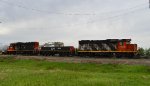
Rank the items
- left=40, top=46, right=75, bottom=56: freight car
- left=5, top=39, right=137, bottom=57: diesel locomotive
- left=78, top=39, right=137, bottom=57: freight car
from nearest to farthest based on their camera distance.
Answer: left=78, top=39, right=137, bottom=57: freight car < left=5, top=39, right=137, bottom=57: diesel locomotive < left=40, top=46, right=75, bottom=56: freight car

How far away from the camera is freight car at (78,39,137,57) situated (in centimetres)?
6235

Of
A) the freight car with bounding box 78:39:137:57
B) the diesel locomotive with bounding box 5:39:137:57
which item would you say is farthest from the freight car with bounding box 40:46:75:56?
the freight car with bounding box 78:39:137:57

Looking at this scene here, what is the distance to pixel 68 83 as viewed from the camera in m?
25.0

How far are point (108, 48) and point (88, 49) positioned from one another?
4.07 metres

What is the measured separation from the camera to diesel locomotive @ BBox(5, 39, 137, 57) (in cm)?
6318

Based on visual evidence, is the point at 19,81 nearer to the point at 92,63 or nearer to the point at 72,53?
the point at 92,63

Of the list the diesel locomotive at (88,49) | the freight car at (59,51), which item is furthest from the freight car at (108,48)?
the freight car at (59,51)

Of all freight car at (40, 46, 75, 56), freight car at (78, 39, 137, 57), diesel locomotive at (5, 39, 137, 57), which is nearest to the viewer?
freight car at (78, 39, 137, 57)

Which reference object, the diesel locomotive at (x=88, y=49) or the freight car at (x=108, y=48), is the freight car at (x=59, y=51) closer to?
the diesel locomotive at (x=88, y=49)

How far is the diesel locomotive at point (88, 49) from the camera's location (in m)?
63.2

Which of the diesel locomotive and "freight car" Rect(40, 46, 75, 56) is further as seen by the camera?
"freight car" Rect(40, 46, 75, 56)

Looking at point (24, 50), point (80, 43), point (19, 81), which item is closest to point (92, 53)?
point (80, 43)

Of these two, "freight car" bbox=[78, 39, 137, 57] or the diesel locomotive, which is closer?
"freight car" bbox=[78, 39, 137, 57]

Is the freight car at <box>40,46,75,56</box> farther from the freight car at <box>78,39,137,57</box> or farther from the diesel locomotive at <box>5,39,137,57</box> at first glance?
the freight car at <box>78,39,137,57</box>
